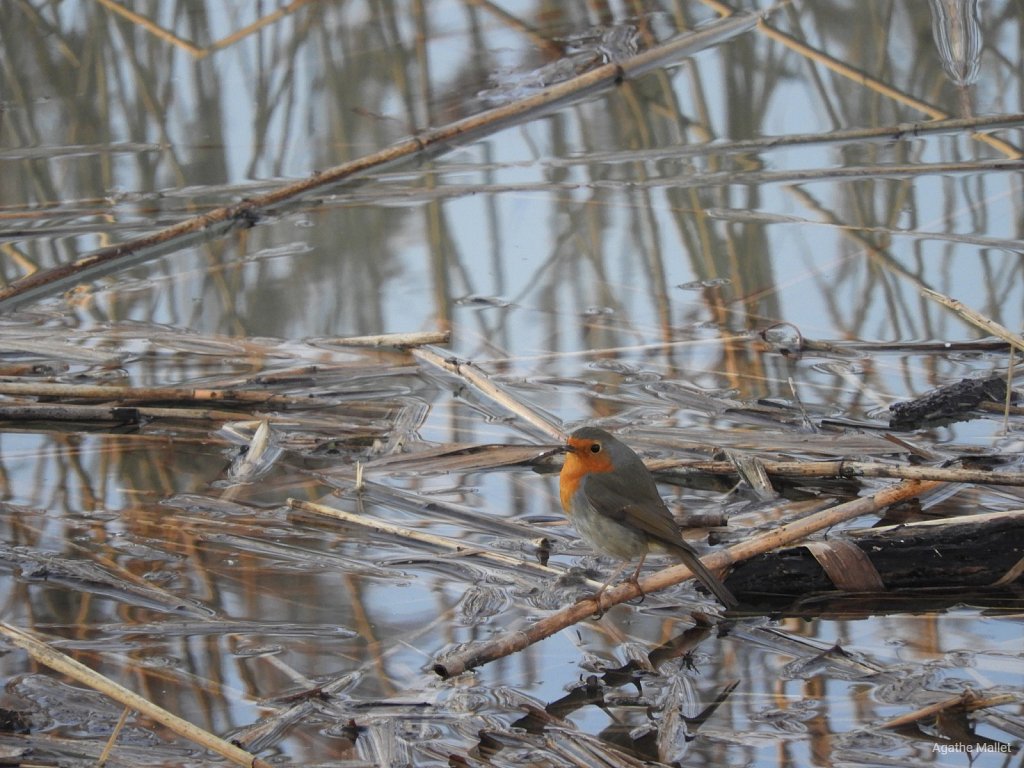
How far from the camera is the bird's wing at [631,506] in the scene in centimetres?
354

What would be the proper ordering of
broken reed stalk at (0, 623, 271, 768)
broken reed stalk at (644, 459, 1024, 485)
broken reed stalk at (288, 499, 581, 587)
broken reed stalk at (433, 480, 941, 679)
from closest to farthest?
broken reed stalk at (0, 623, 271, 768), broken reed stalk at (433, 480, 941, 679), broken reed stalk at (644, 459, 1024, 485), broken reed stalk at (288, 499, 581, 587)

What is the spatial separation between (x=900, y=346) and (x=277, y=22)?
540cm

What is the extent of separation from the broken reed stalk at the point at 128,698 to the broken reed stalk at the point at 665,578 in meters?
0.54

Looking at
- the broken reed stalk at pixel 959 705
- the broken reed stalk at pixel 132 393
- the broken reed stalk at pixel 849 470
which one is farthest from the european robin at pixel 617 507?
the broken reed stalk at pixel 132 393

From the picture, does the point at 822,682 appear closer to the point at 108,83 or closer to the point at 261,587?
the point at 261,587

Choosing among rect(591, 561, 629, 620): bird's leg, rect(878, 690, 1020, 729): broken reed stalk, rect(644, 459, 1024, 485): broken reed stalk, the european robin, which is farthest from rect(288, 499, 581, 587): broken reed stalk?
rect(878, 690, 1020, 729): broken reed stalk

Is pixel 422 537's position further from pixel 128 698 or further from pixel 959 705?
pixel 959 705

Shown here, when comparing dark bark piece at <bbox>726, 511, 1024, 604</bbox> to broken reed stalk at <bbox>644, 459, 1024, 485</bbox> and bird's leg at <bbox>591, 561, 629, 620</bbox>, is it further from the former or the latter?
bird's leg at <bbox>591, 561, 629, 620</bbox>

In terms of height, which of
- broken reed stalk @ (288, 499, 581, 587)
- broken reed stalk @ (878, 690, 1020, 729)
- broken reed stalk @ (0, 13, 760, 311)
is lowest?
broken reed stalk @ (878, 690, 1020, 729)

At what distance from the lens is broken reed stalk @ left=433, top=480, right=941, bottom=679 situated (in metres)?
3.16

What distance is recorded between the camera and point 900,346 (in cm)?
509

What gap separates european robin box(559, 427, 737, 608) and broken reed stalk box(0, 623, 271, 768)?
102 centimetres

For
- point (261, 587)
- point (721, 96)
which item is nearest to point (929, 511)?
point (261, 587)

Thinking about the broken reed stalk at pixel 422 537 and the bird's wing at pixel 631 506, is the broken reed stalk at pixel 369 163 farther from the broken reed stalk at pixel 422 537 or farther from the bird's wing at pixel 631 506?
the bird's wing at pixel 631 506
